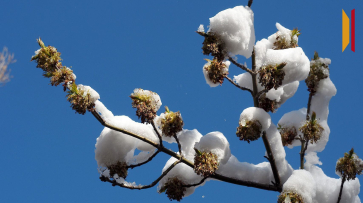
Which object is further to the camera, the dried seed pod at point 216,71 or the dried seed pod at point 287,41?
the dried seed pod at point 287,41

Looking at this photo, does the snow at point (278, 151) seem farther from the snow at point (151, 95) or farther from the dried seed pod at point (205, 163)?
the snow at point (151, 95)

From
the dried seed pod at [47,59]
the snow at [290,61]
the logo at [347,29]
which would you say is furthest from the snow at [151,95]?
the logo at [347,29]

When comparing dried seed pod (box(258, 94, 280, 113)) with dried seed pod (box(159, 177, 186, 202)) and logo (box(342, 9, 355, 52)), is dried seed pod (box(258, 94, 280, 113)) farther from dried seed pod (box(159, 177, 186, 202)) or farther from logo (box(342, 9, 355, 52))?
logo (box(342, 9, 355, 52))

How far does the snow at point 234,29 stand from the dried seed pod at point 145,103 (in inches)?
12.9

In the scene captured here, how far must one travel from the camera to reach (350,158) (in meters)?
1.60

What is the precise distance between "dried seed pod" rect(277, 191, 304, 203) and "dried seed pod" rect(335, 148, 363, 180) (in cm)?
25

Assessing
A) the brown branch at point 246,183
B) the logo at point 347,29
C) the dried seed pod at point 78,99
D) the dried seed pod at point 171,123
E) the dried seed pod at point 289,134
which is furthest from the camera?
the logo at point 347,29

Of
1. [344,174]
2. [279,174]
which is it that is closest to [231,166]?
[279,174]

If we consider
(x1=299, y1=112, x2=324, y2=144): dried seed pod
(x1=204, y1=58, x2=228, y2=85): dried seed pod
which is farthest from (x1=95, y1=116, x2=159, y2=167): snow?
(x1=299, y1=112, x2=324, y2=144): dried seed pod

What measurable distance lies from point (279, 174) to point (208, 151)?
0.40m

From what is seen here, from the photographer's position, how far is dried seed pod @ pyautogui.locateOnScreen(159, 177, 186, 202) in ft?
5.48

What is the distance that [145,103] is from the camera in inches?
56.6

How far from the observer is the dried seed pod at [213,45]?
4.81 ft

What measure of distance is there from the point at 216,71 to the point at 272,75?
0.76 ft
